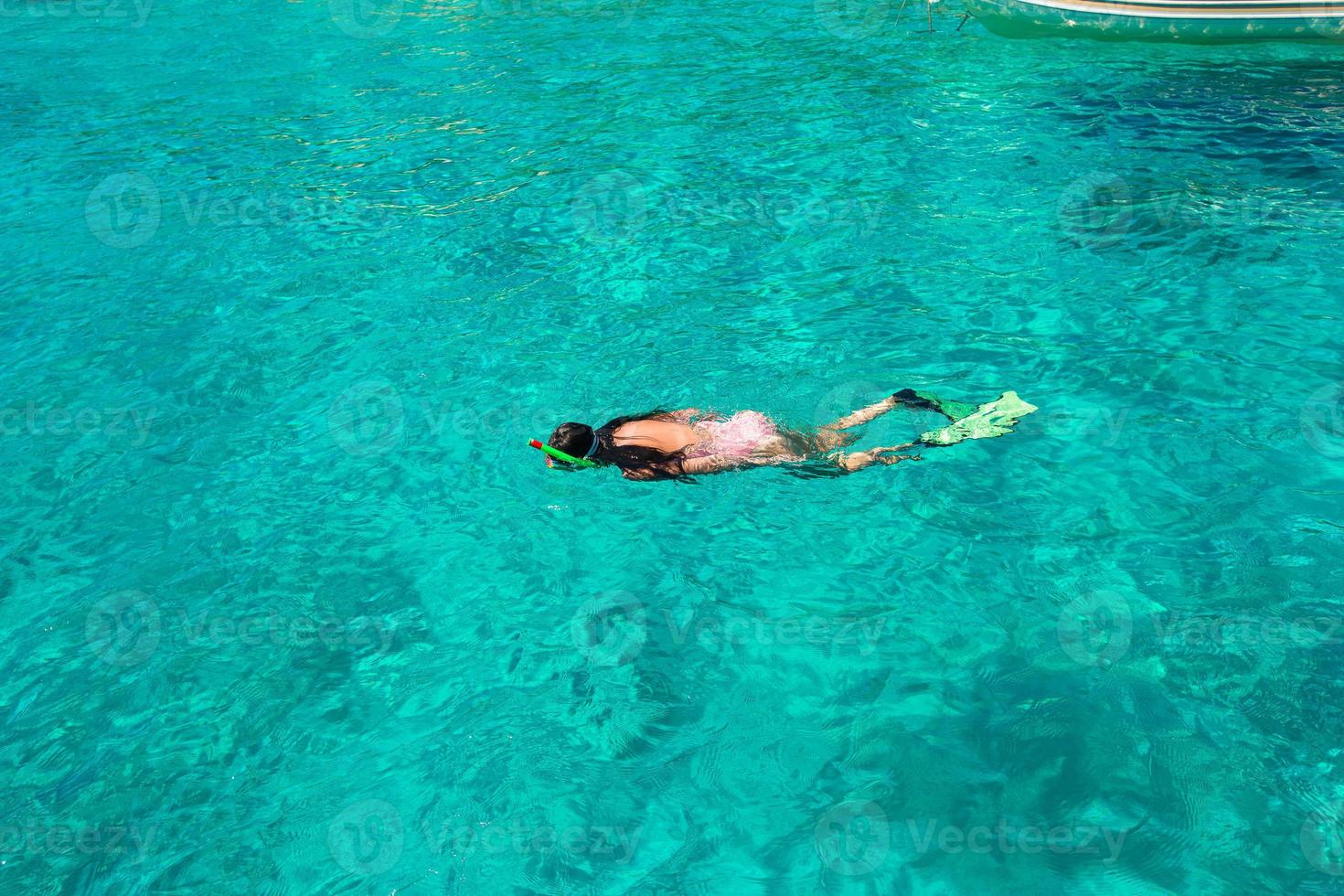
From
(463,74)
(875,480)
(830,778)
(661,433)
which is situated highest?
(463,74)

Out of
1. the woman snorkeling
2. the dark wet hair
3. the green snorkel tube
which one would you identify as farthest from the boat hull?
the green snorkel tube

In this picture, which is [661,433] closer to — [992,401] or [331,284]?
[992,401]

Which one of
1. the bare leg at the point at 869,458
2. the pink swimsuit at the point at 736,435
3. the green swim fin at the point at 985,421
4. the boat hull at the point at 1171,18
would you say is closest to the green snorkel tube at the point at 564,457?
the pink swimsuit at the point at 736,435

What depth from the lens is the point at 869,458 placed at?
596 centimetres

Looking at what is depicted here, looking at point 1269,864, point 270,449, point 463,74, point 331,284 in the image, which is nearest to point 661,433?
point 270,449

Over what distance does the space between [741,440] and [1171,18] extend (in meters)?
9.59

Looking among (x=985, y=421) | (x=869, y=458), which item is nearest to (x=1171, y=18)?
(x=985, y=421)

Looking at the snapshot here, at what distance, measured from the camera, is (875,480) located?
6.04 meters

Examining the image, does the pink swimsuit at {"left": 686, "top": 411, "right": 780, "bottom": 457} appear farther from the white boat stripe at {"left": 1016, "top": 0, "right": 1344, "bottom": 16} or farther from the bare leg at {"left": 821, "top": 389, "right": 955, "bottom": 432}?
the white boat stripe at {"left": 1016, "top": 0, "right": 1344, "bottom": 16}

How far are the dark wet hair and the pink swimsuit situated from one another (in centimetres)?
16

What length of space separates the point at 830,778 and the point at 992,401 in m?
3.10

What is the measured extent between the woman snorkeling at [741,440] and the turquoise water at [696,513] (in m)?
0.19

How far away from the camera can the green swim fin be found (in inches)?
235

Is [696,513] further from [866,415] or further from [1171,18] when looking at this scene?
[1171,18]
